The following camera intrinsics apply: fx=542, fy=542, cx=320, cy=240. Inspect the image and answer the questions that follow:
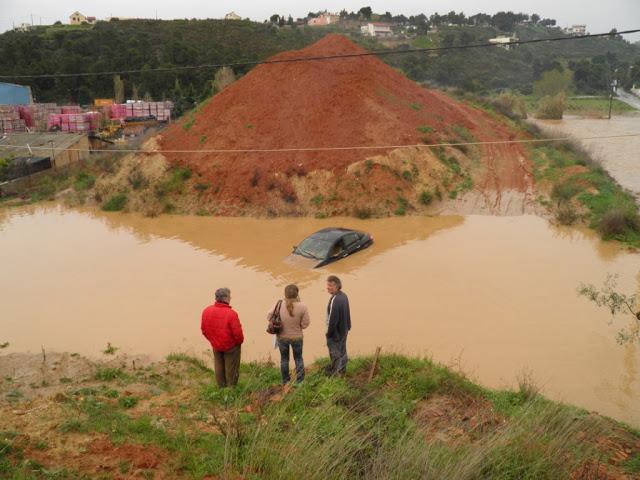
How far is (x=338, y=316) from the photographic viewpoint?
7.32 metres

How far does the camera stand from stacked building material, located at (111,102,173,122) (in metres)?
39.8

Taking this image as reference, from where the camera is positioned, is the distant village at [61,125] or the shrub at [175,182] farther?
the distant village at [61,125]

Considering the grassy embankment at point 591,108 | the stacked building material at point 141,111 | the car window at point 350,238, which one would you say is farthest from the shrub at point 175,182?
the grassy embankment at point 591,108

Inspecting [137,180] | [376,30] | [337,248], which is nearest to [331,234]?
[337,248]

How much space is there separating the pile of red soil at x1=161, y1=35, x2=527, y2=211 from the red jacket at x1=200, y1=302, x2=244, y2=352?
44.4 feet

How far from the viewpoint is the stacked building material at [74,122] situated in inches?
1307

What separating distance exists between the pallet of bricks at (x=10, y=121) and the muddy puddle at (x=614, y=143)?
33.9 meters

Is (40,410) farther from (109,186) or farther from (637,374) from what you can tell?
(109,186)

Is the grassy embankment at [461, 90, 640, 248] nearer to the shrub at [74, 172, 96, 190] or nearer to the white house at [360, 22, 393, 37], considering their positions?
the shrub at [74, 172, 96, 190]

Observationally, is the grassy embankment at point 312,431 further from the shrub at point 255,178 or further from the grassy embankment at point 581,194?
the shrub at point 255,178

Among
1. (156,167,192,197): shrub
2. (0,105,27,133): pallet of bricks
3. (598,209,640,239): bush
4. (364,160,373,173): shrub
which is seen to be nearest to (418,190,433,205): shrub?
(364,160,373,173): shrub

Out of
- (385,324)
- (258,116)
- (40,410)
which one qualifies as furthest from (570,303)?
(258,116)

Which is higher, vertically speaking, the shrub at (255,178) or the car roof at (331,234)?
the shrub at (255,178)

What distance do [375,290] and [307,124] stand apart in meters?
12.1
